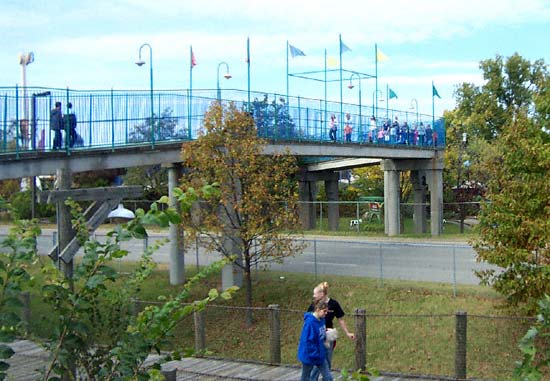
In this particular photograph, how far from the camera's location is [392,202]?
116 feet

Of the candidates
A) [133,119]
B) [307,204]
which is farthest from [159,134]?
[307,204]

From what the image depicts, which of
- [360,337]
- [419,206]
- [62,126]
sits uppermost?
[62,126]

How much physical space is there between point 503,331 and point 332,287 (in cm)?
579

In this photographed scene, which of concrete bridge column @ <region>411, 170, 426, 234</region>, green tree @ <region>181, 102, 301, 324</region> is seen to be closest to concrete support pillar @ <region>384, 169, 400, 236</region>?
concrete bridge column @ <region>411, 170, 426, 234</region>

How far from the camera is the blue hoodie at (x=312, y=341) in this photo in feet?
33.0

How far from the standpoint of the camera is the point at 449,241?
29.8m

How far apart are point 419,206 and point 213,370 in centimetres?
2561

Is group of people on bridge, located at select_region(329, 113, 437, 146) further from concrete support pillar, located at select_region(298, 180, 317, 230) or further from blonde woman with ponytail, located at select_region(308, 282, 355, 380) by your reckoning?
blonde woman with ponytail, located at select_region(308, 282, 355, 380)

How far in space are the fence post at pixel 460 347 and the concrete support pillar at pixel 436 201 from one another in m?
22.2

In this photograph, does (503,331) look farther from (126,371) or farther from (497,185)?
(126,371)

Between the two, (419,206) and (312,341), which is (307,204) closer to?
(419,206)

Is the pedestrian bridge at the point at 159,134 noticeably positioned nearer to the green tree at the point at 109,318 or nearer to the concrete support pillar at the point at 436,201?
the concrete support pillar at the point at 436,201

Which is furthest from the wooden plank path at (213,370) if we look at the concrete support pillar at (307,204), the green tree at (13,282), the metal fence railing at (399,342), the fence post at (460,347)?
the concrete support pillar at (307,204)

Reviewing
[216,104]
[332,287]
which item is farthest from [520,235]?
[216,104]
